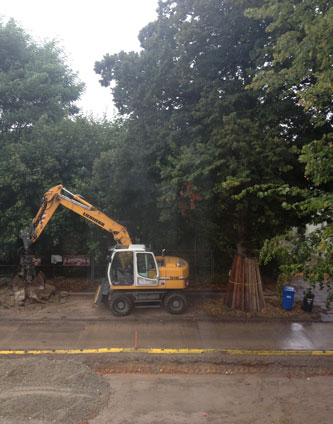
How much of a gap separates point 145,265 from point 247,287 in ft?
11.3

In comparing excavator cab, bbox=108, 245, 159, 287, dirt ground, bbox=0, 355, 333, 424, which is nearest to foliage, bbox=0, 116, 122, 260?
excavator cab, bbox=108, 245, 159, 287

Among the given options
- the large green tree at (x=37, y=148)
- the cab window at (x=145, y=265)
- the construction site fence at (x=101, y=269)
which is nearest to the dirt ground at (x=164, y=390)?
the cab window at (x=145, y=265)

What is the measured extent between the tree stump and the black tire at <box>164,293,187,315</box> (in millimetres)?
1716

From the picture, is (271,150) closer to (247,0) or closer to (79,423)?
(247,0)

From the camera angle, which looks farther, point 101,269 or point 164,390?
point 101,269

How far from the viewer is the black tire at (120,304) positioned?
1162 cm

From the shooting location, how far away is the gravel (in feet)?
21.3

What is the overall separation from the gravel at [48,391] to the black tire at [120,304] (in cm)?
338

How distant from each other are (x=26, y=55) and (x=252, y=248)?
1459 centimetres

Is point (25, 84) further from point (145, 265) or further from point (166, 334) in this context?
point (166, 334)

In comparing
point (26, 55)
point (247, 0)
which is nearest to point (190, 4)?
point (247, 0)

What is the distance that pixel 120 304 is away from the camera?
38.4ft

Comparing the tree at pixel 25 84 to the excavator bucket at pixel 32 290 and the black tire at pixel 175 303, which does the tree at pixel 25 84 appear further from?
the black tire at pixel 175 303

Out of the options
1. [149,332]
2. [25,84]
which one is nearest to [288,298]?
[149,332]
